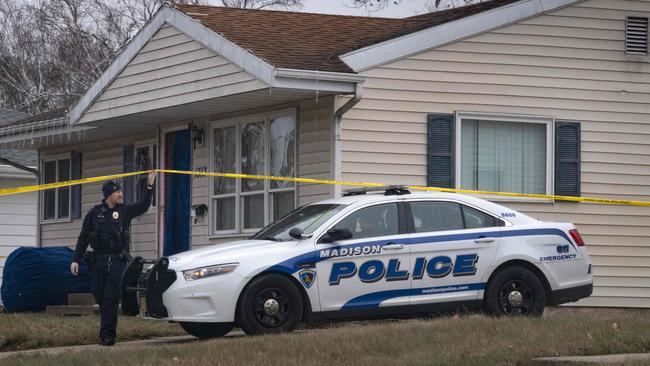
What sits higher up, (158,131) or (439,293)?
(158,131)

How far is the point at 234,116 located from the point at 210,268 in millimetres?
5924

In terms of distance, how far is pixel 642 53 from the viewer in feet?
57.2

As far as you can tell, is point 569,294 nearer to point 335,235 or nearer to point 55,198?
point 335,235

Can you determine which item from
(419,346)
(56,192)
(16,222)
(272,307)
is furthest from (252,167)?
(16,222)

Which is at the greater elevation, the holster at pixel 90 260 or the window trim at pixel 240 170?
the window trim at pixel 240 170

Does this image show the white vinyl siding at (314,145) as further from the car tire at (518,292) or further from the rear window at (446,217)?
the car tire at (518,292)

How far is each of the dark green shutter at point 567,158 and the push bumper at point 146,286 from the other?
6.30 meters

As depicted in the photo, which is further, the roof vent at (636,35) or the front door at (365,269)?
the roof vent at (636,35)

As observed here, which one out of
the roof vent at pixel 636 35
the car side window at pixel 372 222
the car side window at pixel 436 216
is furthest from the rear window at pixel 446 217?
the roof vent at pixel 636 35

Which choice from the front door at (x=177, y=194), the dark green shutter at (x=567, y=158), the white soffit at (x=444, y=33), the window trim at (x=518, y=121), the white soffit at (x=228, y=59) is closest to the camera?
the white soffit at (x=228, y=59)

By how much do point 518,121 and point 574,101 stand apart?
2.82 ft

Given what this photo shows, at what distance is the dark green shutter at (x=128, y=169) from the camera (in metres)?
21.1

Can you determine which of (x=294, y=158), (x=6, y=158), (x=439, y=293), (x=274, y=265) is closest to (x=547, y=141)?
(x=294, y=158)

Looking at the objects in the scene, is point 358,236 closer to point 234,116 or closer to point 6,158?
point 234,116
